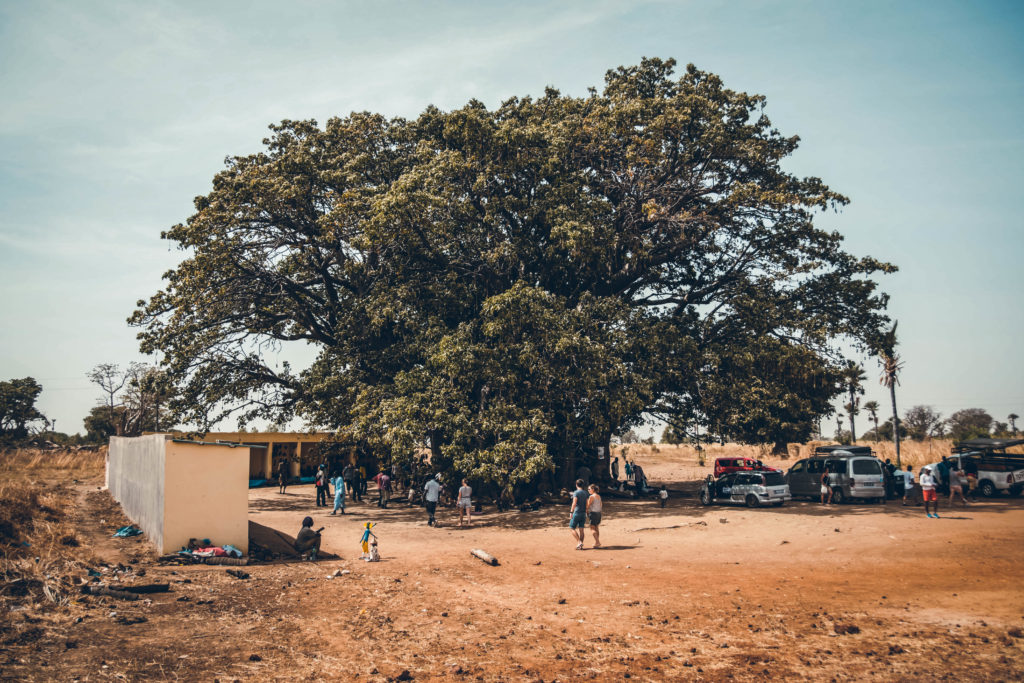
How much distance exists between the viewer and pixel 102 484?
3594cm

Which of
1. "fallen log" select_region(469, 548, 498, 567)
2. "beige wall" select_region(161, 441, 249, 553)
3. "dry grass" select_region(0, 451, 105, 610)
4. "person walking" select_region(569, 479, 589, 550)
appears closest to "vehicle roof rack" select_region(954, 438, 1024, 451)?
"person walking" select_region(569, 479, 589, 550)

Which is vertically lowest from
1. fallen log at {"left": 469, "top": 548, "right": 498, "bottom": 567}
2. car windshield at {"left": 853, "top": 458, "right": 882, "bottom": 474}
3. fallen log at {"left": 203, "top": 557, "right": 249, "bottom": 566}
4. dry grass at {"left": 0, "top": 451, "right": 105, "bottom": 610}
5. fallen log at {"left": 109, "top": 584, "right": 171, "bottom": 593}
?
fallen log at {"left": 469, "top": 548, "right": 498, "bottom": 567}

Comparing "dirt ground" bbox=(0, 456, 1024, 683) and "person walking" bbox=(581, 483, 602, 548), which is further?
"person walking" bbox=(581, 483, 602, 548)

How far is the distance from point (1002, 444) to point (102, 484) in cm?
4416

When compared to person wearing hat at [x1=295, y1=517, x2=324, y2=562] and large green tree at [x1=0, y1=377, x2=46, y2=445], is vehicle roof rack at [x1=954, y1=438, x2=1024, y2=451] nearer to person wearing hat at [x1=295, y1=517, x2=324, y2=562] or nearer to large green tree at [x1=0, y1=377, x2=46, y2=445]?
person wearing hat at [x1=295, y1=517, x2=324, y2=562]

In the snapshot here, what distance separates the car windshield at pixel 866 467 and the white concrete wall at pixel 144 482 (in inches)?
876

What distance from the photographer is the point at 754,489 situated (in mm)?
23391

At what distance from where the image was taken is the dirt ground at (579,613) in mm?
8250

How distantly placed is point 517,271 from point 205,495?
1466cm

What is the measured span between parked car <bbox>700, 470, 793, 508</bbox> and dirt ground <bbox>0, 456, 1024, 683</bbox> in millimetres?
4604

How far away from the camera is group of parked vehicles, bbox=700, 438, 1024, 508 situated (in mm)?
23500

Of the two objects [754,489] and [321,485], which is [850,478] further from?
[321,485]

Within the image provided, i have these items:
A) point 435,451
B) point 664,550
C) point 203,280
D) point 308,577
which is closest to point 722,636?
point 664,550

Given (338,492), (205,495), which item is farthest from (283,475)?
(205,495)
